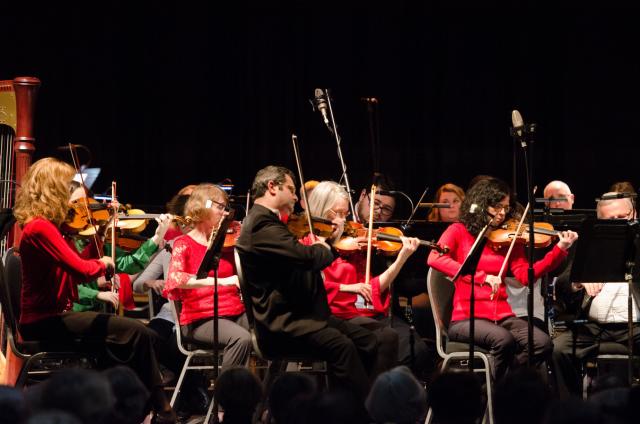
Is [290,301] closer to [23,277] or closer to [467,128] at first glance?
[23,277]

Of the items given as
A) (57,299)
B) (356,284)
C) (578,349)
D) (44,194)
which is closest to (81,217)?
(44,194)

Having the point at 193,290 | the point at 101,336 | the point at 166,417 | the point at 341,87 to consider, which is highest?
the point at 341,87

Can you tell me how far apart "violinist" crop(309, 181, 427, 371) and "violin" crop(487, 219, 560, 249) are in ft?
1.67

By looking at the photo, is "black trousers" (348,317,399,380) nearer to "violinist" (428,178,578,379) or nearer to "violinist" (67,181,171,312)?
"violinist" (428,178,578,379)

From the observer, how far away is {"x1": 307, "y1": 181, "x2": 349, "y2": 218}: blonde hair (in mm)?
5000

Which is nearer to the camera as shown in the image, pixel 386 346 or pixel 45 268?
pixel 45 268

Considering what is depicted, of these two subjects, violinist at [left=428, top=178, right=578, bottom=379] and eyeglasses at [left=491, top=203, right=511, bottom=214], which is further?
eyeglasses at [left=491, top=203, right=511, bottom=214]

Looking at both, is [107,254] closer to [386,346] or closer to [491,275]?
[386,346]

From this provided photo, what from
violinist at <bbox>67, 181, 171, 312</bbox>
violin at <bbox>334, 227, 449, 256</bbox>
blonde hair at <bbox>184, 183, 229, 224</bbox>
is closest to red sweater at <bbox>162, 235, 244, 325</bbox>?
blonde hair at <bbox>184, 183, 229, 224</bbox>

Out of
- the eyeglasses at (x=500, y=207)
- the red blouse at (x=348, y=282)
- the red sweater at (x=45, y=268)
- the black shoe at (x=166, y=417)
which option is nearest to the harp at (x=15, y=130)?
the red sweater at (x=45, y=268)

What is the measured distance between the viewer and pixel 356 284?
4.77 meters

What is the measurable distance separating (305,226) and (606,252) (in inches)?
60.5

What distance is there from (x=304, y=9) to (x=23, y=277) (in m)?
4.91

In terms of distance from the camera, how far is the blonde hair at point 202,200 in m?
4.93
